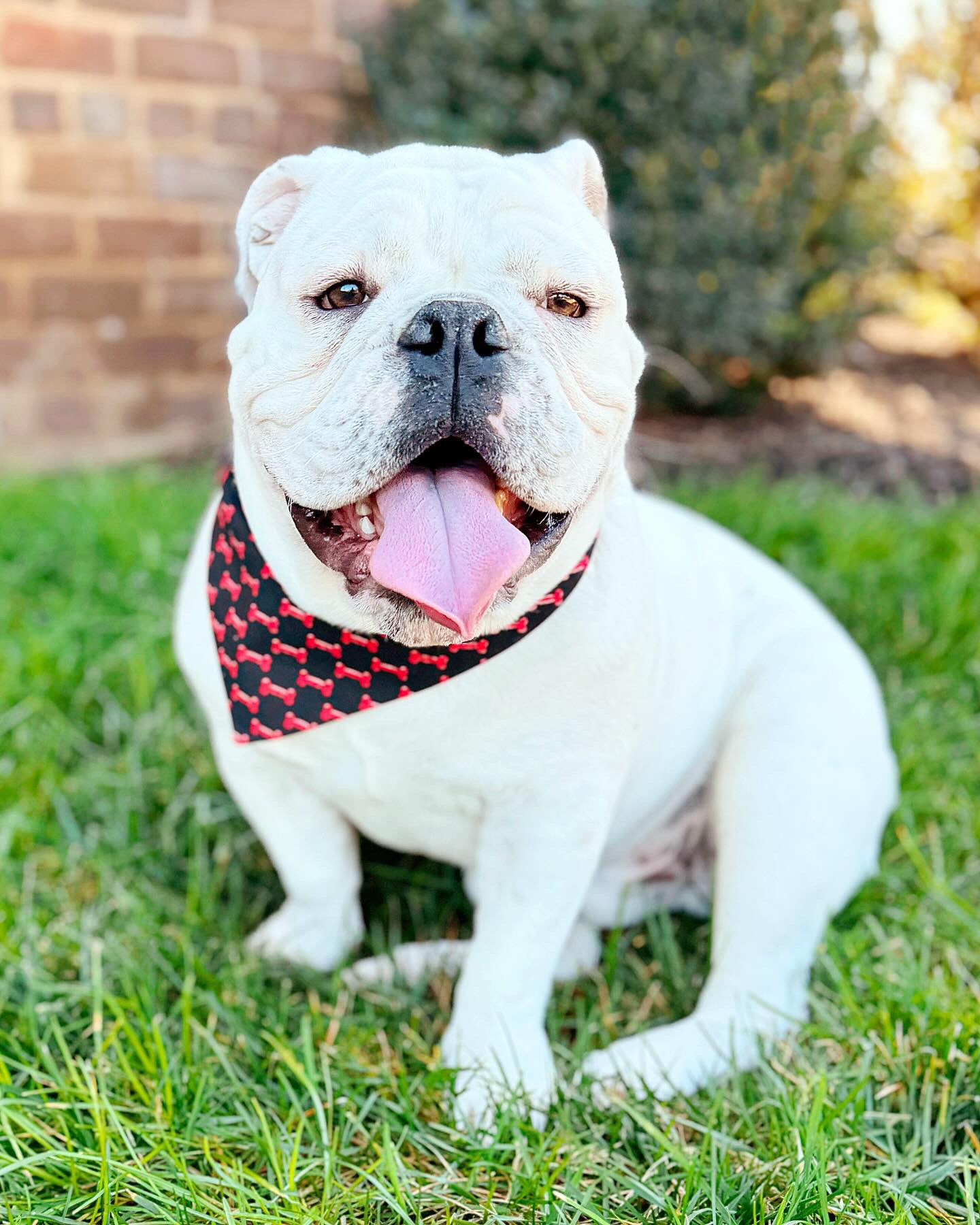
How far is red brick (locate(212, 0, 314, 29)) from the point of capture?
5293 mm

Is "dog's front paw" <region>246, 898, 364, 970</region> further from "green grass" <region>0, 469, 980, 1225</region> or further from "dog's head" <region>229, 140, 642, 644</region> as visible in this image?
"dog's head" <region>229, 140, 642, 644</region>

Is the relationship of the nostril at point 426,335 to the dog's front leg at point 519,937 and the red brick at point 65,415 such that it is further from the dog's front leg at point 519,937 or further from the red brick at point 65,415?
the red brick at point 65,415

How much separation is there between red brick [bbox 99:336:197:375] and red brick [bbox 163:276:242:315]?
5.8 inches

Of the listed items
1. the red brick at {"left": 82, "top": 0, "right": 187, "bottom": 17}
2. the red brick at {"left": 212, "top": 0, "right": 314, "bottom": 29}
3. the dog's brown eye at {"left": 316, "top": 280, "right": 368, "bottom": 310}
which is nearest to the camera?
the dog's brown eye at {"left": 316, "top": 280, "right": 368, "bottom": 310}

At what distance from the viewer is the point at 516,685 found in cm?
185

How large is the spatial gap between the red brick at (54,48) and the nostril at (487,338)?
4474 mm

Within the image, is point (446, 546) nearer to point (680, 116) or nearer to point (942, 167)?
point (680, 116)

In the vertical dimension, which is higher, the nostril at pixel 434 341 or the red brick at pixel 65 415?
the nostril at pixel 434 341

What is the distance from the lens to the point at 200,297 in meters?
5.68

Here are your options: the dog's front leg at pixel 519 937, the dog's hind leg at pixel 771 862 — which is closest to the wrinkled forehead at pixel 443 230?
the dog's front leg at pixel 519 937

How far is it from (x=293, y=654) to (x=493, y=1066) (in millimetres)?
793

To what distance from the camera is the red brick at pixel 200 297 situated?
5609 mm

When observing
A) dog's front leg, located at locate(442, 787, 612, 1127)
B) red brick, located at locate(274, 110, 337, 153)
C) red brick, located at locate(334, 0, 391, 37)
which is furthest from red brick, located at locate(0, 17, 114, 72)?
dog's front leg, located at locate(442, 787, 612, 1127)

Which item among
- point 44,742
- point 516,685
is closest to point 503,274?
point 516,685
